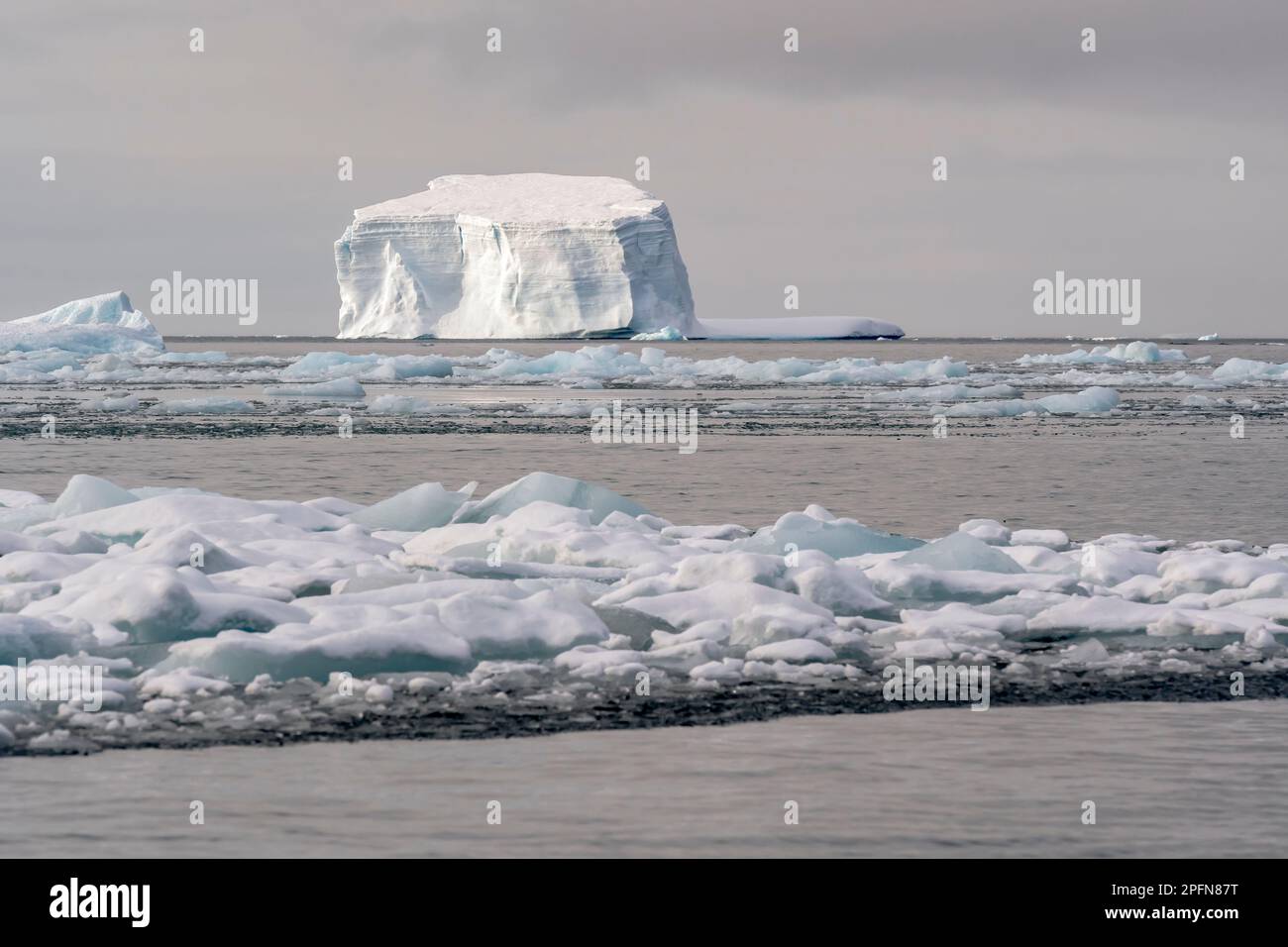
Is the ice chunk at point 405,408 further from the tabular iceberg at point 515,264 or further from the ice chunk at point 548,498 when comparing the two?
the tabular iceberg at point 515,264

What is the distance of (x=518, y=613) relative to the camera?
389 inches

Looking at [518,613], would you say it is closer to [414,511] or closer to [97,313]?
[414,511]

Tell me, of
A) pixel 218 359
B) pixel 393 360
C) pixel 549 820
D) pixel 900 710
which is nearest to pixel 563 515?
pixel 900 710

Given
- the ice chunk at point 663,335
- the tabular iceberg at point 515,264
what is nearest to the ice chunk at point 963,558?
the tabular iceberg at point 515,264

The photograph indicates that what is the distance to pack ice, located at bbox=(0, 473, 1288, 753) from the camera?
8.61 meters

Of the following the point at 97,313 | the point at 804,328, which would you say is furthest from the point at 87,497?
the point at 804,328

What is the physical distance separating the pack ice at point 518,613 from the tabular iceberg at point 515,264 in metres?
74.4

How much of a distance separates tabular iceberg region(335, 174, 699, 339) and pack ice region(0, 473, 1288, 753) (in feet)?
244

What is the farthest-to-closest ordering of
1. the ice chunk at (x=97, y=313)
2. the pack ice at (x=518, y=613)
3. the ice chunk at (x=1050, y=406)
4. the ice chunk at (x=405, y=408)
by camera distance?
the ice chunk at (x=97, y=313)
the ice chunk at (x=1050, y=406)
the ice chunk at (x=405, y=408)
the pack ice at (x=518, y=613)

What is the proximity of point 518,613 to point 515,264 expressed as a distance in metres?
83.4

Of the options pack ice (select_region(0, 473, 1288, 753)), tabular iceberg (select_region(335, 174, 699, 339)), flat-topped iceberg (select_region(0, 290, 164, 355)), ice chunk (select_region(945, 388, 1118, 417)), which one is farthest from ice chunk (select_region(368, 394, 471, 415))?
tabular iceberg (select_region(335, 174, 699, 339))

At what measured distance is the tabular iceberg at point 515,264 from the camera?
89.1 m

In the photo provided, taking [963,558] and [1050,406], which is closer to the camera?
[963,558]
